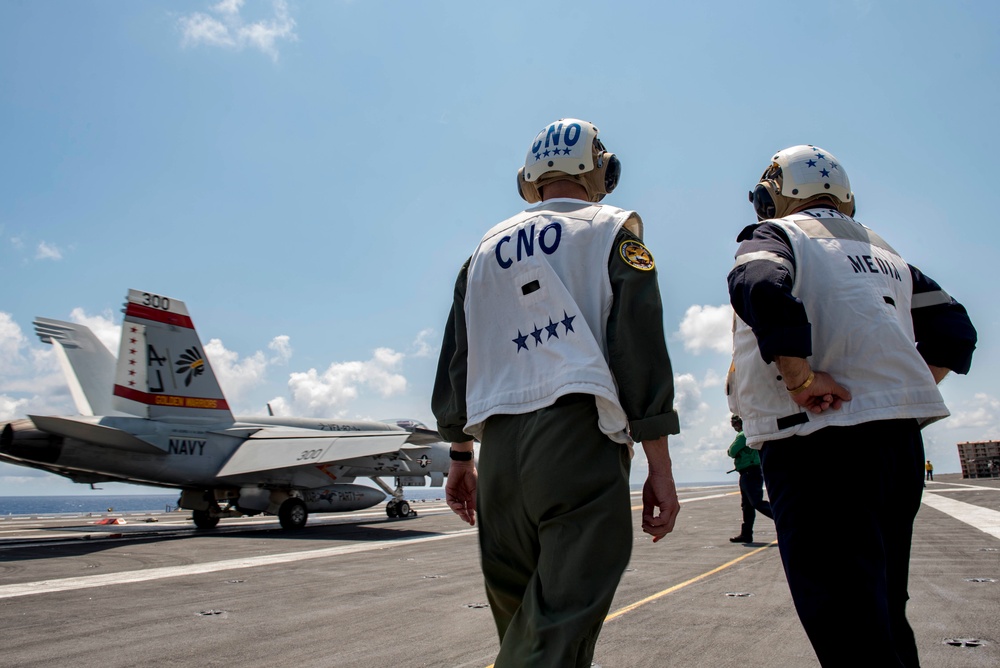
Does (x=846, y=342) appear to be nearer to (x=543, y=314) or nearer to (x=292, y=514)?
(x=543, y=314)

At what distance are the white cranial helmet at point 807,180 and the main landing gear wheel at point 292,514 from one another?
16.0 meters

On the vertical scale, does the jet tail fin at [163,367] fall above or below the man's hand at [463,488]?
above

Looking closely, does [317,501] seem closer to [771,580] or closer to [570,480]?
[771,580]

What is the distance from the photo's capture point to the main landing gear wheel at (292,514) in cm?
1653

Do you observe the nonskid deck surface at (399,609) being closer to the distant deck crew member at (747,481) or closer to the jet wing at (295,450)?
the distant deck crew member at (747,481)

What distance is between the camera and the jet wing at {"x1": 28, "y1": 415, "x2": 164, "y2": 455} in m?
13.4

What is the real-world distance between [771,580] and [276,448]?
13.8 meters

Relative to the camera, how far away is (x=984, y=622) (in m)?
4.21

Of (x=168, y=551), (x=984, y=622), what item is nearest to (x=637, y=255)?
(x=984, y=622)

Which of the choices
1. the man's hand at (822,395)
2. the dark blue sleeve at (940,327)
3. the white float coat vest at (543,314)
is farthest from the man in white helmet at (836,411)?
the white float coat vest at (543,314)

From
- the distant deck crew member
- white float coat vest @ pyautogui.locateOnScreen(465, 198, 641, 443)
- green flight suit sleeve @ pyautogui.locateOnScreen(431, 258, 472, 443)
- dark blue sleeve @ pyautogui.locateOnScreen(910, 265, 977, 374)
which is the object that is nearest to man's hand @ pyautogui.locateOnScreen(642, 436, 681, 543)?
white float coat vest @ pyautogui.locateOnScreen(465, 198, 641, 443)

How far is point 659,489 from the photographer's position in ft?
6.93

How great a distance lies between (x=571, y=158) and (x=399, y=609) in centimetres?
421

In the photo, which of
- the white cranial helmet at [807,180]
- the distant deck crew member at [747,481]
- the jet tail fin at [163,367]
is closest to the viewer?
the white cranial helmet at [807,180]
